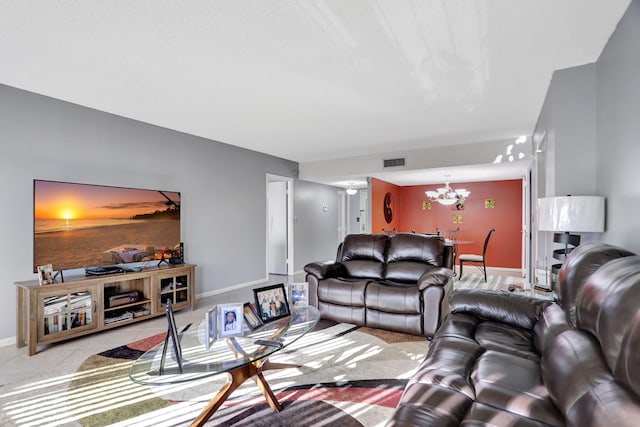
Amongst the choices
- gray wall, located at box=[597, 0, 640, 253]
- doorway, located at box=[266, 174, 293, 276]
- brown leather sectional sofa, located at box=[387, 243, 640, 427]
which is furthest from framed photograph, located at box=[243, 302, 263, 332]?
doorway, located at box=[266, 174, 293, 276]

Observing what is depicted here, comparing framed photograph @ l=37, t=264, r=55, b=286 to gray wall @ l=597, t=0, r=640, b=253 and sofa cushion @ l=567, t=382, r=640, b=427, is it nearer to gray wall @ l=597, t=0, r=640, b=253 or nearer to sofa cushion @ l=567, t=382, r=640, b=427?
sofa cushion @ l=567, t=382, r=640, b=427

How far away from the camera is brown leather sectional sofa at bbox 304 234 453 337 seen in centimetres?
297

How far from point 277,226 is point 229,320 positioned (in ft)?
15.5

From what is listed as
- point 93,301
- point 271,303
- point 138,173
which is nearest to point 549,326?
point 271,303

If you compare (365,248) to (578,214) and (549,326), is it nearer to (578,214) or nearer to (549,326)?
(578,214)

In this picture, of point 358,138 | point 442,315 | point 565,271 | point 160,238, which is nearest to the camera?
point 565,271

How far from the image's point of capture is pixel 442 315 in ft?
9.66

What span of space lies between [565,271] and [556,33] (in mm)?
1604

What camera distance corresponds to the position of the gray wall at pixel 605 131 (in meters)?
1.84

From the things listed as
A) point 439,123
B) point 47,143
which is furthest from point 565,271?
point 47,143

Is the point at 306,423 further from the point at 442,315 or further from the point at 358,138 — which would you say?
the point at 358,138

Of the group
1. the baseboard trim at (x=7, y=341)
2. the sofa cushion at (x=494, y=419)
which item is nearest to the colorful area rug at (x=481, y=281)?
the sofa cushion at (x=494, y=419)

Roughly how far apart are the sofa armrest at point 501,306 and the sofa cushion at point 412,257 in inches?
43.5

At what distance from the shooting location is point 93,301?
3107 mm
